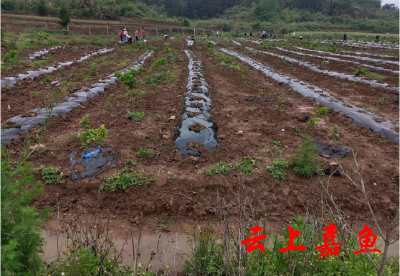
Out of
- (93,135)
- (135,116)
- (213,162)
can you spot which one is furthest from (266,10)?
(93,135)

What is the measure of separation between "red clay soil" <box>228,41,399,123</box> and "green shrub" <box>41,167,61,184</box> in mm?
8907

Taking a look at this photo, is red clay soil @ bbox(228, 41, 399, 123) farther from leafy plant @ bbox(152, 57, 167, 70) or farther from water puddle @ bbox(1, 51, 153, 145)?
water puddle @ bbox(1, 51, 153, 145)

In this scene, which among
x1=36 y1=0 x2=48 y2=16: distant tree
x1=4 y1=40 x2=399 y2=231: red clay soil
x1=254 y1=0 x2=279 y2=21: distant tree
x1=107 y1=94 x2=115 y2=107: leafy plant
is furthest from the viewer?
x1=254 y1=0 x2=279 y2=21: distant tree

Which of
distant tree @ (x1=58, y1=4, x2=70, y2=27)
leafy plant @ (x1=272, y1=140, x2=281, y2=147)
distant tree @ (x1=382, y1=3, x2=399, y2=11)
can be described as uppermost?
distant tree @ (x1=382, y1=3, x2=399, y2=11)

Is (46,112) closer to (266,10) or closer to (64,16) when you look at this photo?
(64,16)

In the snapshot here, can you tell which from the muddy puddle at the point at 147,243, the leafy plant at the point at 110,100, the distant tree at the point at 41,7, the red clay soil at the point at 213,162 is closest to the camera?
the muddy puddle at the point at 147,243

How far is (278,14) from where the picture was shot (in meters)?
63.0

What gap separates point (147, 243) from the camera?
12.0 feet

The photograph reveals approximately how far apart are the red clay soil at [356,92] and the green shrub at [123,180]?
7.53m

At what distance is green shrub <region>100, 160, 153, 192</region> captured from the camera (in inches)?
175

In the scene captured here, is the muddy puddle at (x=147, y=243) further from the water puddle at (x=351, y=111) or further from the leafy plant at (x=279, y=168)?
the water puddle at (x=351, y=111)

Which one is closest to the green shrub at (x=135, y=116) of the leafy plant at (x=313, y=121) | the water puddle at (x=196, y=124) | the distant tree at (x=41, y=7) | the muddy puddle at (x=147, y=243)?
the water puddle at (x=196, y=124)

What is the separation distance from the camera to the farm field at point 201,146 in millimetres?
4262

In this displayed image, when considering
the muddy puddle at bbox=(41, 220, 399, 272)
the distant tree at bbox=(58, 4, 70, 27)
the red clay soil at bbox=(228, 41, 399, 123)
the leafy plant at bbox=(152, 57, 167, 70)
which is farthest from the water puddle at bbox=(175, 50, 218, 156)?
the distant tree at bbox=(58, 4, 70, 27)
